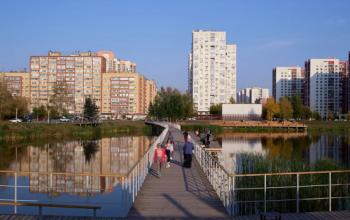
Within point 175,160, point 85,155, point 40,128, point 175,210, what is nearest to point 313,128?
point 40,128

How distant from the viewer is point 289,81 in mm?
166875

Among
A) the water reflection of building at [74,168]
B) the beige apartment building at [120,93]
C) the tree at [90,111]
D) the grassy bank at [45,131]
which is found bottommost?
the water reflection of building at [74,168]

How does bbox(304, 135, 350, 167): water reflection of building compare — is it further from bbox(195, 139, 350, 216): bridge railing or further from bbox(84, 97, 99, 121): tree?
bbox(84, 97, 99, 121): tree

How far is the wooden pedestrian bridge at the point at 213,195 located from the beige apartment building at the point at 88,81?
127 m

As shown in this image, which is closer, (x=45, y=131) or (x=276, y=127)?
(x=45, y=131)

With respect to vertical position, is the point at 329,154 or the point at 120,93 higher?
the point at 120,93

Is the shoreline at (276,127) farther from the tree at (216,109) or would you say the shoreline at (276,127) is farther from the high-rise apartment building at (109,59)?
the high-rise apartment building at (109,59)

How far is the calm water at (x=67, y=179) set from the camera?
15.5m

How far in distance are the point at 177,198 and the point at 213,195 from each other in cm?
121

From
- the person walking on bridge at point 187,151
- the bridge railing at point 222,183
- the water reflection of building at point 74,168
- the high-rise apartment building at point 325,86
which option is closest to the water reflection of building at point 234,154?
the person walking on bridge at point 187,151

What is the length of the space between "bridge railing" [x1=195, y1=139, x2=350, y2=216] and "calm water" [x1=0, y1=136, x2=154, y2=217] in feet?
9.80

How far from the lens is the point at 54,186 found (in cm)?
2142

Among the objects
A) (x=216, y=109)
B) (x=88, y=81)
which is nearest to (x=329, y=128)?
(x=216, y=109)

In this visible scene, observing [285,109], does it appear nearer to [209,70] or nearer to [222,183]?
[209,70]
